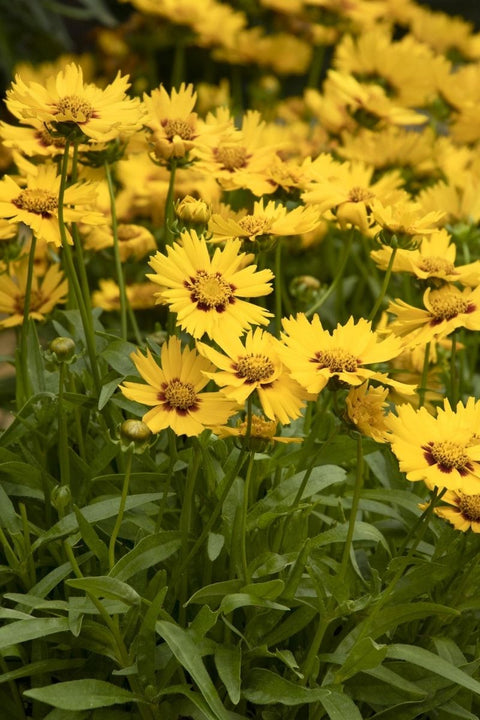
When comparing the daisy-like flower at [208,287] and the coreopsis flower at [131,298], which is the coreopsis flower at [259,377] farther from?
the coreopsis flower at [131,298]

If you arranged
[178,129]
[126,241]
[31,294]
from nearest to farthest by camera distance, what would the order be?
[178,129] → [31,294] → [126,241]

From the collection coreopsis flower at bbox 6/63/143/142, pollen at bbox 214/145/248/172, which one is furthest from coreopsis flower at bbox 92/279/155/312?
coreopsis flower at bbox 6/63/143/142

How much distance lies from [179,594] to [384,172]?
737 mm

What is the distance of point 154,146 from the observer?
81cm

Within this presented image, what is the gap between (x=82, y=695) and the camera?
629 mm

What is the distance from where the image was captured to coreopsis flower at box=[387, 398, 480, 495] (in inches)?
23.1

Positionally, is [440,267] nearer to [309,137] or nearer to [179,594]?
[179,594]

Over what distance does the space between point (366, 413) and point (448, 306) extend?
16 cm

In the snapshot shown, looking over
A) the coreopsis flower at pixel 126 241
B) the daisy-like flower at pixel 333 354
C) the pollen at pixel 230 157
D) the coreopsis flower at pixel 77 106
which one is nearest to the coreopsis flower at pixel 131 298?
the coreopsis flower at pixel 126 241

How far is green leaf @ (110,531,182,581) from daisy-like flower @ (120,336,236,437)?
96 millimetres

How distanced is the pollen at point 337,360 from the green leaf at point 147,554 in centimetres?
16

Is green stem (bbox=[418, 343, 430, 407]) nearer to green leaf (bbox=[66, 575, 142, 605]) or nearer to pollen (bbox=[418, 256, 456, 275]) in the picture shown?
pollen (bbox=[418, 256, 456, 275])

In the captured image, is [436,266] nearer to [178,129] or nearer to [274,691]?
[178,129]

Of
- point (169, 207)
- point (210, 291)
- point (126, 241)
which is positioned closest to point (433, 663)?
point (210, 291)
